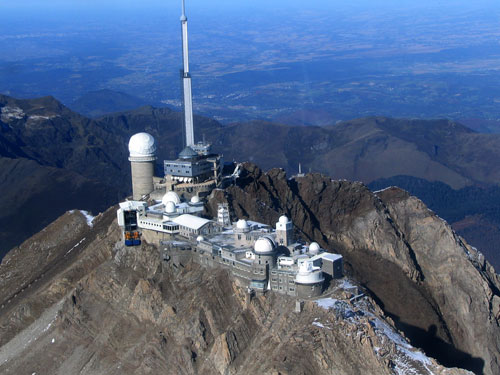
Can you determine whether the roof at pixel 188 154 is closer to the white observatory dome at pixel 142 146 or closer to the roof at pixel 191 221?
the white observatory dome at pixel 142 146

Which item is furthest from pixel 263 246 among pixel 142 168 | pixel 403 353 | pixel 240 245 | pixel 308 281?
pixel 142 168

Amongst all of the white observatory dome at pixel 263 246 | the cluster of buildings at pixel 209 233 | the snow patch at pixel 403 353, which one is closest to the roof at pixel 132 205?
the cluster of buildings at pixel 209 233

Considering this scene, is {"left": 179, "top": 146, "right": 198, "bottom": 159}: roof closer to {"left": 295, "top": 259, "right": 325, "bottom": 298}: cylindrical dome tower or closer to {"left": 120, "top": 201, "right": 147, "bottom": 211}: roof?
{"left": 120, "top": 201, "right": 147, "bottom": 211}: roof

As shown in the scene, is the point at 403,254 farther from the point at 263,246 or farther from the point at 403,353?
the point at 403,353

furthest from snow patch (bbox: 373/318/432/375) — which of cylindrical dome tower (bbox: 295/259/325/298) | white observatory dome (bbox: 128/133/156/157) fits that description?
white observatory dome (bbox: 128/133/156/157)

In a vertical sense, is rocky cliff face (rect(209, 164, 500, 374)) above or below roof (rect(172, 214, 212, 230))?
below

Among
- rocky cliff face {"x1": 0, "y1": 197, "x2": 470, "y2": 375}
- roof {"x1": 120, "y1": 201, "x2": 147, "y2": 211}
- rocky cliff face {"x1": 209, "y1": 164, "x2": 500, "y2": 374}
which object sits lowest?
rocky cliff face {"x1": 209, "y1": 164, "x2": 500, "y2": 374}

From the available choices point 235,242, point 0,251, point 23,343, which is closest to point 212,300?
point 235,242

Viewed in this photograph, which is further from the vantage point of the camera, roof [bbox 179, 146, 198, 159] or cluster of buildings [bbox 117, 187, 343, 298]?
roof [bbox 179, 146, 198, 159]

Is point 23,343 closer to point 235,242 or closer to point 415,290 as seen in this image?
point 235,242
